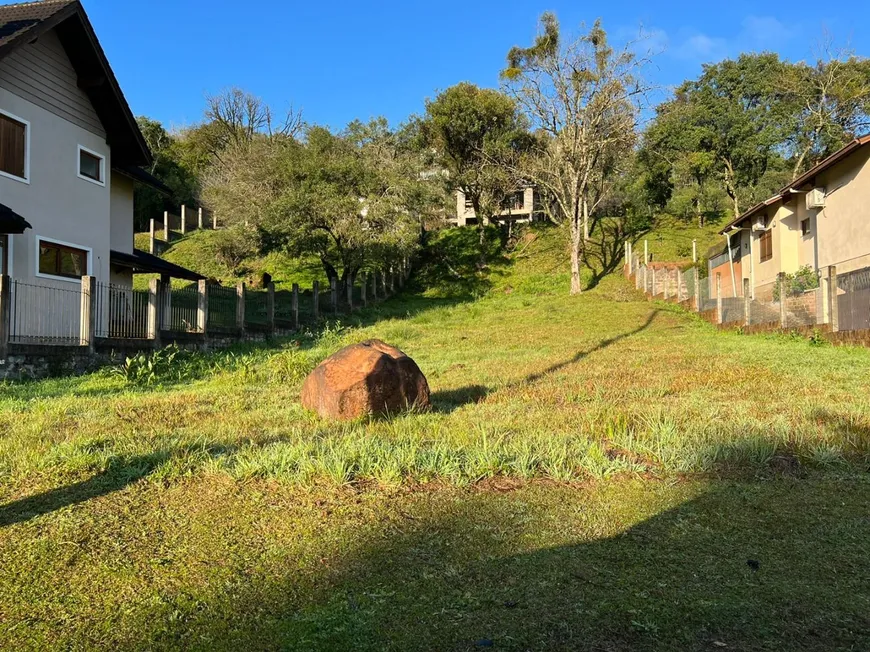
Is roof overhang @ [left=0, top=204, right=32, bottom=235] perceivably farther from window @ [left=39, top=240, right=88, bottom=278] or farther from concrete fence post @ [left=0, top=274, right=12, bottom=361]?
concrete fence post @ [left=0, top=274, right=12, bottom=361]

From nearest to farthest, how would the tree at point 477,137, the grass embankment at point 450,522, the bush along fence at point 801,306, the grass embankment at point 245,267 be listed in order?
1. the grass embankment at point 450,522
2. the bush along fence at point 801,306
3. the grass embankment at point 245,267
4. the tree at point 477,137

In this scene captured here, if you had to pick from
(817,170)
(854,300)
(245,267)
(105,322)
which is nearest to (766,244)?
(817,170)

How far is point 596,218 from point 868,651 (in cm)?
4058

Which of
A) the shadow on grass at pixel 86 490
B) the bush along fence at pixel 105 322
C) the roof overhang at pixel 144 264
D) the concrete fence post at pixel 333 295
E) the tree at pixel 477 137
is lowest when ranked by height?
the shadow on grass at pixel 86 490

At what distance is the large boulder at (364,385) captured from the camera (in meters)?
6.51

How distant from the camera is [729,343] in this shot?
43.4 ft

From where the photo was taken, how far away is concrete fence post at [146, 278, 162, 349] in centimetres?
1309

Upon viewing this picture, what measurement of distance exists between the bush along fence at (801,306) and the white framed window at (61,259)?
53.8 ft

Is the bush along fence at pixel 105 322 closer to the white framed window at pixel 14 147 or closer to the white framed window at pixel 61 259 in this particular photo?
the white framed window at pixel 61 259

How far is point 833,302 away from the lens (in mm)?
12859

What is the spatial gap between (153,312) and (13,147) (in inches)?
167

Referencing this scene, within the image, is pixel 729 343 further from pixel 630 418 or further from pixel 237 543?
pixel 237 543

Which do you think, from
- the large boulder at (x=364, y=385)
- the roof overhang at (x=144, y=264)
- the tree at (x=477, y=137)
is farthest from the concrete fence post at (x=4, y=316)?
the tree at (x=477, y=137)

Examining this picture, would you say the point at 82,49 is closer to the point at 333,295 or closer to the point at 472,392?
the point at 333,295
